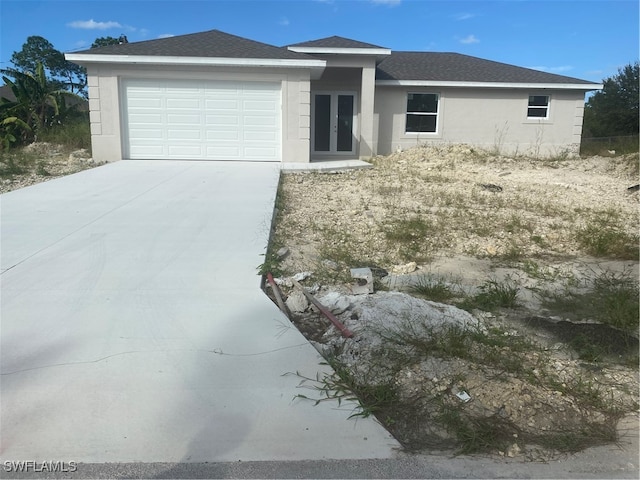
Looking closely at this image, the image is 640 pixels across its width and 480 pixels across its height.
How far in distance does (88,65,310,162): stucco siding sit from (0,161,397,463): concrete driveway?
8.55 m

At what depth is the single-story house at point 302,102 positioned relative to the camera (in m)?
14.8

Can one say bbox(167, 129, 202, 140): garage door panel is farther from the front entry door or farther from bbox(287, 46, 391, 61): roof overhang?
the front entry door

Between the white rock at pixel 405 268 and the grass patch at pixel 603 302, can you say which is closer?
the grass patch at pixel 603 302

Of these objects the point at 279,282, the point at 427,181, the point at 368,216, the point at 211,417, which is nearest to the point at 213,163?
the point at 427,181

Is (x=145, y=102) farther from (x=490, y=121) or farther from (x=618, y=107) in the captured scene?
(x=618, y=107)

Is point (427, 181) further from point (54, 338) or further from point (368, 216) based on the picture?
point (54, 338)

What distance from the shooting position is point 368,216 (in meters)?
8.73

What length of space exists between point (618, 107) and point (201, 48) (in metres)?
28.4

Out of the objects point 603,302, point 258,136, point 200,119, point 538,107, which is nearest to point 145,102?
point 200,119

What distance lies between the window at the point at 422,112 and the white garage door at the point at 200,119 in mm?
6656

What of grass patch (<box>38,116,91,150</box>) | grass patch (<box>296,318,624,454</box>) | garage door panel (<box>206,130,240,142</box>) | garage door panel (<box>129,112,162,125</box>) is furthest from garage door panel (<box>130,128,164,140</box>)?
grass patch (<box>296,318,624,454</box>)

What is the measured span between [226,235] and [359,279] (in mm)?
2269

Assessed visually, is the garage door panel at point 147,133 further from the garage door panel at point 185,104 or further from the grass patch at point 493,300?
the grass patch at point 493,300

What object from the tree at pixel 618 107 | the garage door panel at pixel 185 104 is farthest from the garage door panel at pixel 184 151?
the tree at pixel 618 107
